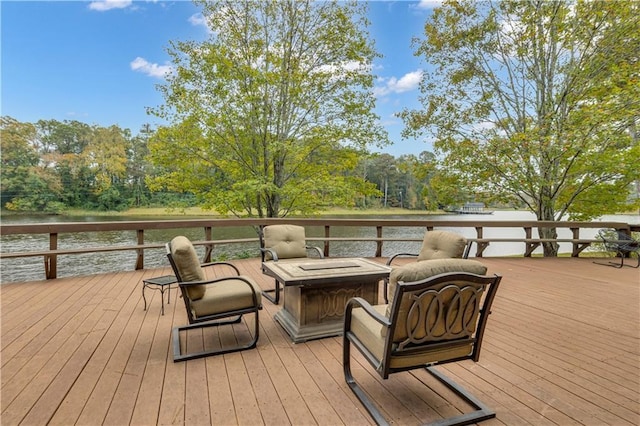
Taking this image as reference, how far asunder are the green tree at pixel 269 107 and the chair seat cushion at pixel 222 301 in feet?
16.5

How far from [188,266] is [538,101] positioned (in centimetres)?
895

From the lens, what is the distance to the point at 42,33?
7.88 m

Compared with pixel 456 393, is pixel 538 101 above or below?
above

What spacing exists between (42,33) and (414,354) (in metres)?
11.4

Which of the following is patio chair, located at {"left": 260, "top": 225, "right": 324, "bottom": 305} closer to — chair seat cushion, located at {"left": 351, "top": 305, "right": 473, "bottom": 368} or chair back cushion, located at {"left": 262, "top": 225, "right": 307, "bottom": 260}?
chair back cushion, located at {"left": 262, "top": 225, "right": 307, "bottom": 260}

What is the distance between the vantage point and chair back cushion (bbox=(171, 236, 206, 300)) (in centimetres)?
225

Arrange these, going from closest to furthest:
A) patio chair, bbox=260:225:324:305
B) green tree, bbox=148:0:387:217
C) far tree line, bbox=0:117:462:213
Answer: patio chair, bbox=260:225:324:305 → green tree, bbox=148:0:387:217 → far tree line, bbox=0:117:462:213

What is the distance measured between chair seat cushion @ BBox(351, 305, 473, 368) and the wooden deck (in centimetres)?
32

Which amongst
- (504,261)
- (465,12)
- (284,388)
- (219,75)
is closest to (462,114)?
(465,12)

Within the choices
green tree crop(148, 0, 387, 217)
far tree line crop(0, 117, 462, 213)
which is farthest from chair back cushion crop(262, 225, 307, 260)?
far tree line crop(0, 117, 462, 213)

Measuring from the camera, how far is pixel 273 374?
79.5 inches

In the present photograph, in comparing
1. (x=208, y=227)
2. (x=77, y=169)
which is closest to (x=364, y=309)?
(x=208, y=227)

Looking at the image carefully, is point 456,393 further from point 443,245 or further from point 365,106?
point 365,106

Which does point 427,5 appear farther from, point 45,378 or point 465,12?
point 45,378
